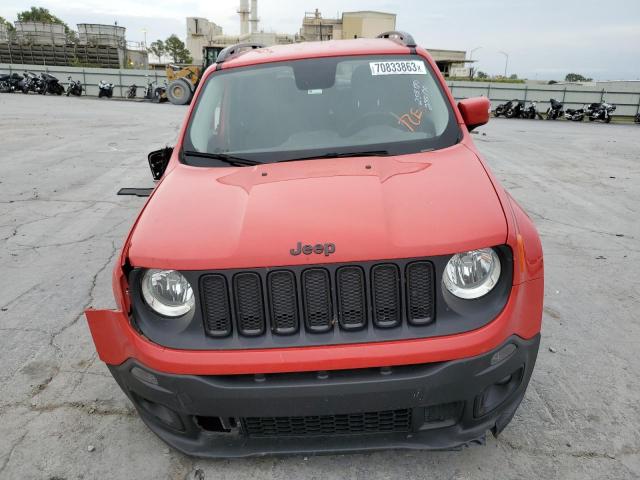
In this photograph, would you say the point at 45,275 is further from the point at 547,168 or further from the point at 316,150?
the point at 547,168

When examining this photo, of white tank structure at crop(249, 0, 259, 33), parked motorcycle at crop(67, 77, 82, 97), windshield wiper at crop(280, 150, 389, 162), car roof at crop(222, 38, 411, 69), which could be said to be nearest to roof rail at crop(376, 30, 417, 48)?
car roof at crop(222, 38, 411, 69)

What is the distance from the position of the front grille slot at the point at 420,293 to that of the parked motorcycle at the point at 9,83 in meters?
37.1

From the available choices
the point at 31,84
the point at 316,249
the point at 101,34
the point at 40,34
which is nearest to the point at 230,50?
the point at 316,249

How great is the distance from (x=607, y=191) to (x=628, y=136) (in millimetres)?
11368

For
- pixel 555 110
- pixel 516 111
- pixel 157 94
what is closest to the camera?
pixel 555 110

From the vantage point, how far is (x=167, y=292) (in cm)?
215

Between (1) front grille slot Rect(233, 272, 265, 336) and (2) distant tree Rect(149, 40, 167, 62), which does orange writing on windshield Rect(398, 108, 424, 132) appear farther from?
(2) distant tree Rect(149, 40, 167, 62)

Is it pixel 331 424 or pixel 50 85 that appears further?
pixel 50 85

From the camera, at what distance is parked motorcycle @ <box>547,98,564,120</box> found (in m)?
24.7

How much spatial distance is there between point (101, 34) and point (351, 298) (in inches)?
2682

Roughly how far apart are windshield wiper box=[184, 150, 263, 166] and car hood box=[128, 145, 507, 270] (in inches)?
6.5

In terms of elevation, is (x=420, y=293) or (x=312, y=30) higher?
(x=312, y=30)

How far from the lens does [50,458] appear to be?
8.14 feet

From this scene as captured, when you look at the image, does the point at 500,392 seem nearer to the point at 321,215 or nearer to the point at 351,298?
the point at 351,298
